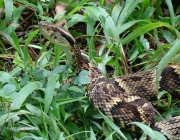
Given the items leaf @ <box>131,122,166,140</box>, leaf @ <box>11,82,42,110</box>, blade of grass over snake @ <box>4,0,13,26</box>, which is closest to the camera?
leaf @ <box>131,122,166,140</box>

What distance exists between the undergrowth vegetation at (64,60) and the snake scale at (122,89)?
9 cm

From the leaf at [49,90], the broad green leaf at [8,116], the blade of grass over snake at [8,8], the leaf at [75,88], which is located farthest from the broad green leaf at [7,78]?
the blade of grass over snake at [8,8]

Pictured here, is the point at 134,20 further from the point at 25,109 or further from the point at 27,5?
the point at 25,109

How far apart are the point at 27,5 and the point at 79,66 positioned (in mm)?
1249

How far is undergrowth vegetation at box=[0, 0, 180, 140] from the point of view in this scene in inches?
147

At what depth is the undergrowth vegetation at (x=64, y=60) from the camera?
3.74 meters

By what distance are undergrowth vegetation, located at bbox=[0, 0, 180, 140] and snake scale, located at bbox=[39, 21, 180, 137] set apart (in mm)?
93

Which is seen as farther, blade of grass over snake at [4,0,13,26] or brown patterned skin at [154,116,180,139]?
Answer: blade of grass over snake at [4,0,13,26]

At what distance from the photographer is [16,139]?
349cm

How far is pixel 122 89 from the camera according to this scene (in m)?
4.66

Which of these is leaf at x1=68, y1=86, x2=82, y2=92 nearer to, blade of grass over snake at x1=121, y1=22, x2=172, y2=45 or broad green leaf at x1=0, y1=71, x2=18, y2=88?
broad green leaf at x1=0, y1=71, x2=18, y2=88

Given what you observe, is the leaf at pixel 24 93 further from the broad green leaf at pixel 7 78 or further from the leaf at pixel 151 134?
the leaf at pixel 151 134

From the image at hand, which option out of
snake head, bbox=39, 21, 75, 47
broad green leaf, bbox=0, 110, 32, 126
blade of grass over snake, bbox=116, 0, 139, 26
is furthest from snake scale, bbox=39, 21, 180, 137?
broad green leaf, bbox=0, 110, 32, 126

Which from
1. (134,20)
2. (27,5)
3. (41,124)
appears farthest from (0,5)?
(41,124)
